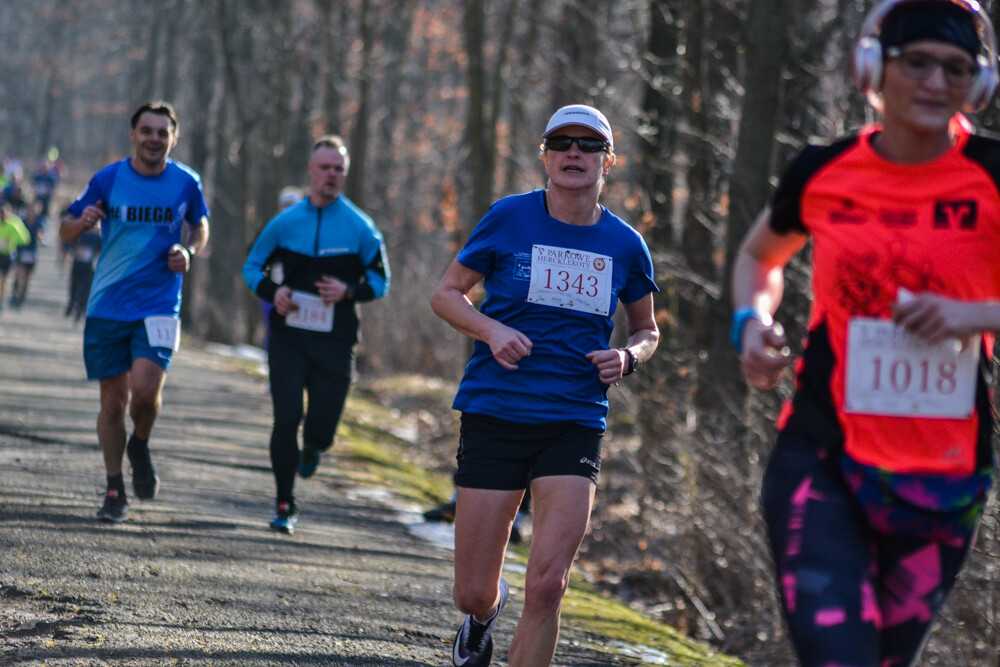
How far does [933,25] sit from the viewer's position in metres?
3.02

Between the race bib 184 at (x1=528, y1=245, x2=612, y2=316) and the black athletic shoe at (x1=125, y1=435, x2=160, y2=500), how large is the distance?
3.90 metres

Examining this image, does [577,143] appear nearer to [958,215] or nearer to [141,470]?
[958,215]

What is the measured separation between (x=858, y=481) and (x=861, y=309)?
15.9 inches

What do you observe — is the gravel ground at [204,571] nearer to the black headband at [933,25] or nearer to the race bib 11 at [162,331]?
the race bib 11 at [162,331]

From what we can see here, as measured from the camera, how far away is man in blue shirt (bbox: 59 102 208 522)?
24.1 ft

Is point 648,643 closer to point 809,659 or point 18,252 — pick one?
point 809,659

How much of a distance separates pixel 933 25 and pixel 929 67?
0.10m

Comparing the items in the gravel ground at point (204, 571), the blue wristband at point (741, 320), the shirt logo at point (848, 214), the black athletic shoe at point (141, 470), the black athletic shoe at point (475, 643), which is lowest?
the gravel ground at point (204, 571)

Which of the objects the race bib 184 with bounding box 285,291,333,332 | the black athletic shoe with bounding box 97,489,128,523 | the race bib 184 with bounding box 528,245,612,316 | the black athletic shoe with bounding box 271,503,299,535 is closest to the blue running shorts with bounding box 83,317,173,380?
the black athletic shoe with bounding box 97,489,128,523

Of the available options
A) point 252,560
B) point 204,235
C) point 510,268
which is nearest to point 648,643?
point 252,560

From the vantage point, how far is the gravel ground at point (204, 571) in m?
5.33

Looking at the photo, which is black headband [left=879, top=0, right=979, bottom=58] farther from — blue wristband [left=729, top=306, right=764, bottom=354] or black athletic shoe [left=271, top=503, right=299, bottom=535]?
black athletic shoe [left=271, top=503, right=299, bottom=535]

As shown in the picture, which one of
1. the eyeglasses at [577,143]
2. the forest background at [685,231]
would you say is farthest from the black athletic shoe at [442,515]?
the eyeglasses at [577,143]

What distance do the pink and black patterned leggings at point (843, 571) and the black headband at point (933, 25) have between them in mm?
987
